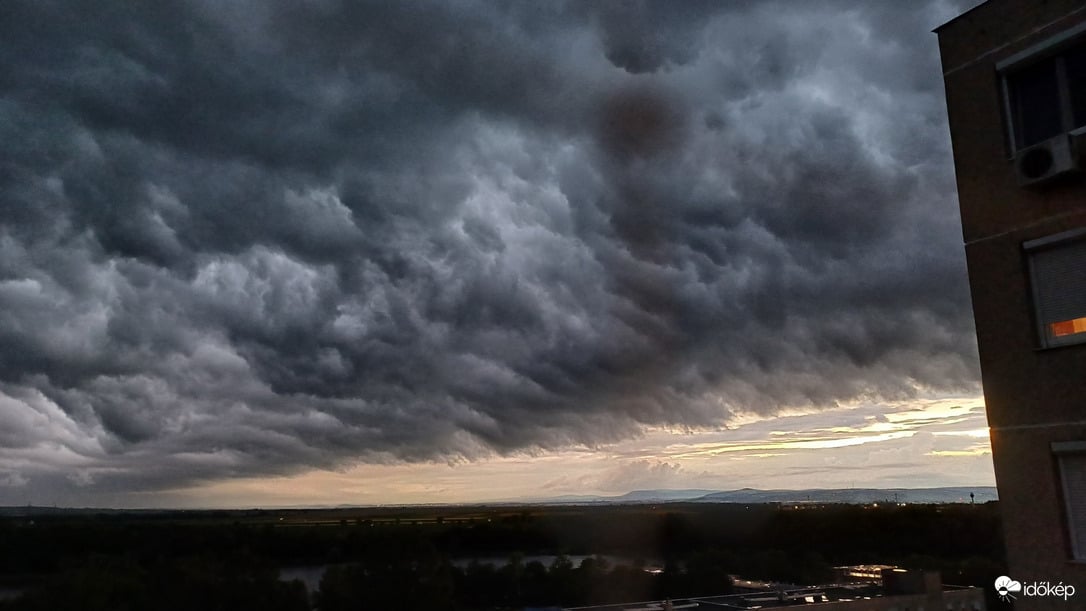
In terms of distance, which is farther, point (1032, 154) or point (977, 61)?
point (977, 61)

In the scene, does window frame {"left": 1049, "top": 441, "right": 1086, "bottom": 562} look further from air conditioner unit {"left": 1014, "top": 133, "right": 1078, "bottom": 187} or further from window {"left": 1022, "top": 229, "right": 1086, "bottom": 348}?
air conditioner unit {"left": 1014, "top": 133, "right": 1078, "bottom": 187}

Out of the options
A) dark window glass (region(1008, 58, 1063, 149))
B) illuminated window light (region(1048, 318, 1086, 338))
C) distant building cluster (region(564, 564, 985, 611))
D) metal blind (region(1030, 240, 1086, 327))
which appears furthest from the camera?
distant building cluster (region(564, 564, 985, 611))

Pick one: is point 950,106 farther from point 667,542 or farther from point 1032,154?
point 667,542

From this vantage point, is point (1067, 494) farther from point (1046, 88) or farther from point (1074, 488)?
point (1046, 88)

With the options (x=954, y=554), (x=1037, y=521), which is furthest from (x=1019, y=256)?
(x=954, y=554)

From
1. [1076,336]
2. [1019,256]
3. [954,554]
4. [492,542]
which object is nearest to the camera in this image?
[1076,336]

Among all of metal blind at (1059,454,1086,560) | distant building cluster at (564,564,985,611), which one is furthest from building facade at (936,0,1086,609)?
distant building cluster at (564,564,985,611)
